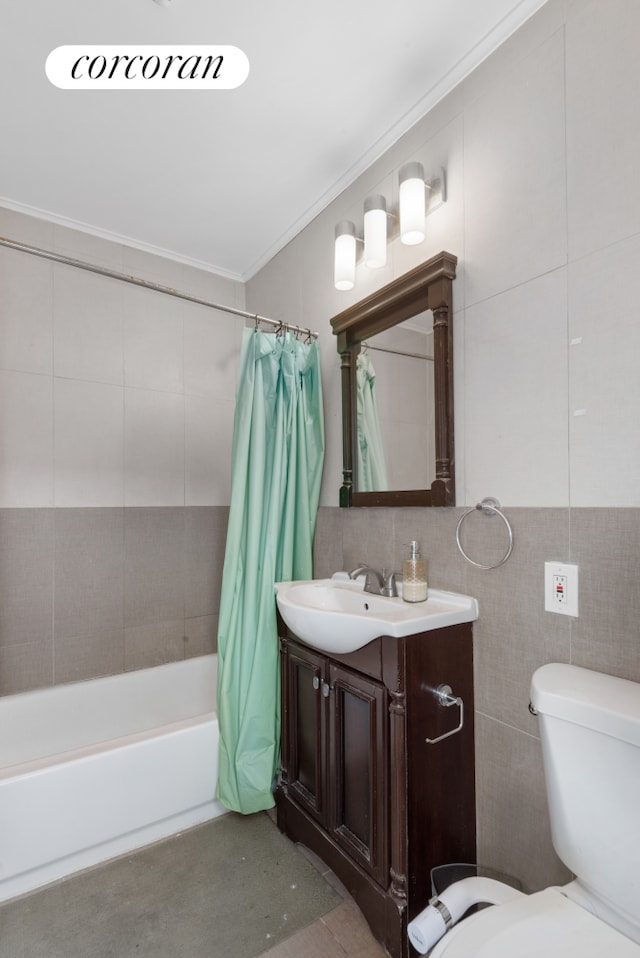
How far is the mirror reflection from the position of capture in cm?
159

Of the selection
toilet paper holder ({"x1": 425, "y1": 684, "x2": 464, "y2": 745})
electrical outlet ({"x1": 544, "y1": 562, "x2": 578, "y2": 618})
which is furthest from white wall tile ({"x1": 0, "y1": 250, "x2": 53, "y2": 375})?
electrical outlet ({"x1": 544, "y1": 562, "x2": 578, "y2": 618})

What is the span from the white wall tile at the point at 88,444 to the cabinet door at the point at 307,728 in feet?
3.92

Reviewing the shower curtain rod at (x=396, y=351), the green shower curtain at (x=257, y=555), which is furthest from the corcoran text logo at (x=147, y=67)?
the shower curtain rod at (x=396, y=351)

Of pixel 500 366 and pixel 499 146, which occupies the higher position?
pixel 499 146

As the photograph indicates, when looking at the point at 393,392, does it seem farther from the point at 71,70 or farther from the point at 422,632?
the point at 71,70

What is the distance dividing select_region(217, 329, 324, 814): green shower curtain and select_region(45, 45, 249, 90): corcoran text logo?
77cm

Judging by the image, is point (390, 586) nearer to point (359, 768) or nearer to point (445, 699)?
point (445, 699)

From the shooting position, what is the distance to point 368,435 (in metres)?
1.87

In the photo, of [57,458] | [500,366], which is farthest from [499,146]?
[57,458]

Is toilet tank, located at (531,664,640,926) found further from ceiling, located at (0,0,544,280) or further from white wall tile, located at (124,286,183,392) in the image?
white wall tile, located at (124,286,183,392)

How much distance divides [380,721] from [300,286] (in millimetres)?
1839

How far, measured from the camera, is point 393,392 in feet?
5.74

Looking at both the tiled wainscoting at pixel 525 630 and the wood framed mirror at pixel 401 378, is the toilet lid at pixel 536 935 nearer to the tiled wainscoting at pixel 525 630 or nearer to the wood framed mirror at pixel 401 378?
the tiled wainscoting at pixel 525 630

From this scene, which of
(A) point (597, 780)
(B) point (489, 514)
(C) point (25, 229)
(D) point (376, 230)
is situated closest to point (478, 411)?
(B) point (489, 514)
